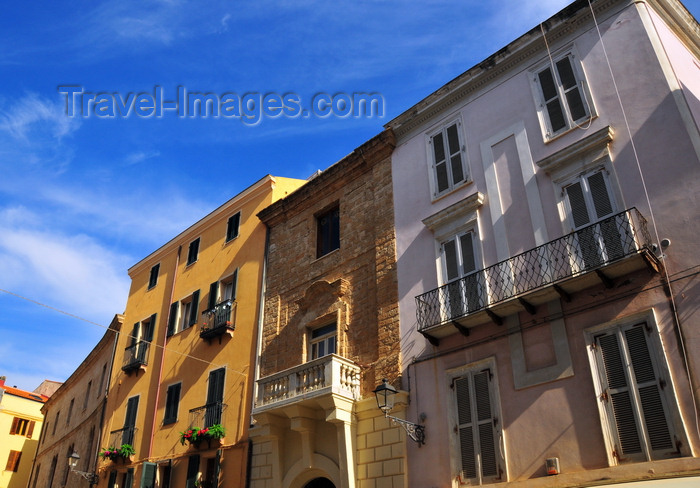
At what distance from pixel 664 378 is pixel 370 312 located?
713 centimetres

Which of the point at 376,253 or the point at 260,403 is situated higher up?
the point at 376,253

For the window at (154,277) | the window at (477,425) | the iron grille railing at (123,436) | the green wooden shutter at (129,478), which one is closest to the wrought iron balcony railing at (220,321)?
the iron grille railing at (123,436)

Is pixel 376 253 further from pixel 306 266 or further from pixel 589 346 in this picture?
pixel 589 346

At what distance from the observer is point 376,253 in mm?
15328

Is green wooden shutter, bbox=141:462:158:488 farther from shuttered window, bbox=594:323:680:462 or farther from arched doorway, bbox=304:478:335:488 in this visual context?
shuttered window, bbox=594:323:680:462

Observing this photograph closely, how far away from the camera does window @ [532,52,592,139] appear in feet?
40.5

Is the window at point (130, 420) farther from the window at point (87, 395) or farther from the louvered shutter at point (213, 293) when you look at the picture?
the window at point (87, 395)

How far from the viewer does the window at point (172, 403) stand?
19150 millimetres

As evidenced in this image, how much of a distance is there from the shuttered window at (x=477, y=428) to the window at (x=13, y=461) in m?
38.0

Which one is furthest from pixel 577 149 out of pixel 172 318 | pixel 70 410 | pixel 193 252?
pixel 70 410

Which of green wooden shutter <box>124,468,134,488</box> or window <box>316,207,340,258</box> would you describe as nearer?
window <box>316,207,340,258</box>

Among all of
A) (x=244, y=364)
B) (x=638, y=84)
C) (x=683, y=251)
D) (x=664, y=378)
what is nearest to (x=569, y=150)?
(x=638, y=84)

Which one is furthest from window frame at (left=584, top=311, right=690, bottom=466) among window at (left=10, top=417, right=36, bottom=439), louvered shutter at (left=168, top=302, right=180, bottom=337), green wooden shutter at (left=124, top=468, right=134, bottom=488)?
window at (left=10, top=417, right=36, bottom=439)

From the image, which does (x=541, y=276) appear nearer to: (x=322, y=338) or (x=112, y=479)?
(x=322, y=338)
